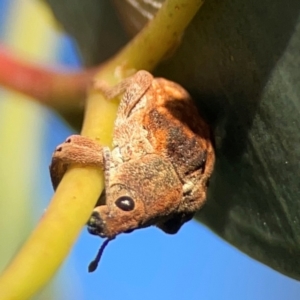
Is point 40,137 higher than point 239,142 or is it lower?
lower

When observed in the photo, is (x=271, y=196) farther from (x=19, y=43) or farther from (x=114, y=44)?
(x=19, y=43)

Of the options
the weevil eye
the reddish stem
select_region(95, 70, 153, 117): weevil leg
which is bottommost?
the reddish stem

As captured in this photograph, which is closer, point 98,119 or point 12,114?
point 98,119

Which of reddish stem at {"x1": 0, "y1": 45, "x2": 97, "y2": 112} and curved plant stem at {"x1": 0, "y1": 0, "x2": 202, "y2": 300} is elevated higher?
curved plant stem at {"x1": 0, "y1": 0, "x2": 202, "y2": 300}

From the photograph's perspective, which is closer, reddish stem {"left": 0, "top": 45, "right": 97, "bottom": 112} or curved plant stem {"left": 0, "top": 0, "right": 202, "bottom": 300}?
curved plant stem {"left": 0, "top": 0, "right": 202, "bottom": 300}

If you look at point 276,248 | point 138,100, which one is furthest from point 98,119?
point 276,248
